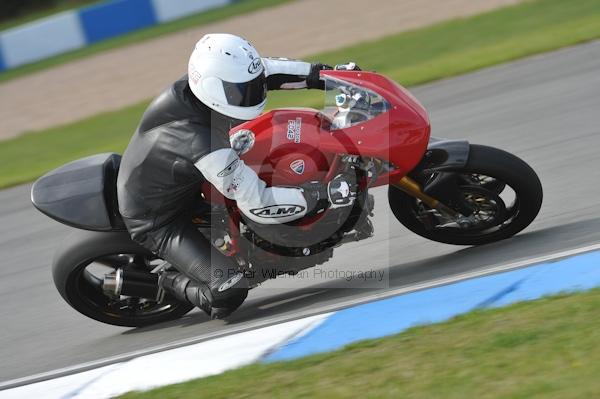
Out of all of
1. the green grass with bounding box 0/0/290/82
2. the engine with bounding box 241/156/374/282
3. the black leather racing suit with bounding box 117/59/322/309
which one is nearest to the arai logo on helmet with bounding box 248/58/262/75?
the black leather racing suit with bounding box 117/59/322/309

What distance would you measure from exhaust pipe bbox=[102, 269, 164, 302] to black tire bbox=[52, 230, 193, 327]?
13cm

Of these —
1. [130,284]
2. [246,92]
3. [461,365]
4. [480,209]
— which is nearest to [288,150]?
[246,92]

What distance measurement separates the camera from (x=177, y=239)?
508 cm

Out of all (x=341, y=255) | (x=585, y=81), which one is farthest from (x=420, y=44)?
(x=341, y=255)

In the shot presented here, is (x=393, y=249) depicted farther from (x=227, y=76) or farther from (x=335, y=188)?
(x=227, y=76)

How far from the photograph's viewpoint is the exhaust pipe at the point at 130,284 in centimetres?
533

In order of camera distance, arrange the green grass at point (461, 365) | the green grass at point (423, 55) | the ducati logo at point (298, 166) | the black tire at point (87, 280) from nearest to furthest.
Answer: the green grass at point (461, 365), the ducati logo at point (298, 166), the black tire at point (87, 280), the green grass at point (423, 55)

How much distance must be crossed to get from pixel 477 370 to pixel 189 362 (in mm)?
1611

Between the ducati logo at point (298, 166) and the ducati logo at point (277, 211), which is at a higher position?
the ducati logo at point (298, 166)

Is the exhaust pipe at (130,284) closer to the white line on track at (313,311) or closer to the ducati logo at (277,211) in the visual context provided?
the white line on track at (313,311)

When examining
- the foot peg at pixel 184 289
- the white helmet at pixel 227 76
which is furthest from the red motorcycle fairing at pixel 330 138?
the foot peg at pixel 184 289

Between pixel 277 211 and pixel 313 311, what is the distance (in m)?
0.63

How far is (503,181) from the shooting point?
4.97 meters

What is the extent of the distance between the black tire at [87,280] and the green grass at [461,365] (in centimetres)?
108
